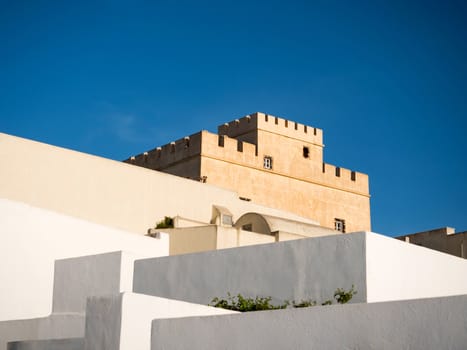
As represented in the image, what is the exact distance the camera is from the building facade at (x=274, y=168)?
3094 centimetres

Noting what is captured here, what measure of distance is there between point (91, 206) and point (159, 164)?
30.8 feet

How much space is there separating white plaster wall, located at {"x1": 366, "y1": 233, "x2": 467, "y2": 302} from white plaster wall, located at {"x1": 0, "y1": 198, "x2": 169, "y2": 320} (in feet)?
17.8

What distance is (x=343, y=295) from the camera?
12430mm

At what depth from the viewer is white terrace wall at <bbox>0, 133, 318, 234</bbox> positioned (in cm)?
2162

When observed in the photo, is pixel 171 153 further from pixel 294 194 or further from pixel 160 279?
pixel 160 279

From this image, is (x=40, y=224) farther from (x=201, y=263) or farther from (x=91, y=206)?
(x=91, y=206)

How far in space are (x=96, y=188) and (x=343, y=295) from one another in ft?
41.1

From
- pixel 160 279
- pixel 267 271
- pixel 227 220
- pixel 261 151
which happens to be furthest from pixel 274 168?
pixel 267 271

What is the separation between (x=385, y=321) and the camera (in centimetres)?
777

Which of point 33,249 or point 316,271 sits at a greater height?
point 33,249

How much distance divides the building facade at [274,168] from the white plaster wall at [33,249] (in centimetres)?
1295

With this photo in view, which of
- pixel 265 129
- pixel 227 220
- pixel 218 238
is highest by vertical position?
pixel 265 129

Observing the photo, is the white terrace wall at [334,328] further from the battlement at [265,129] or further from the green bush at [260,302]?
the battlement at [265,129]

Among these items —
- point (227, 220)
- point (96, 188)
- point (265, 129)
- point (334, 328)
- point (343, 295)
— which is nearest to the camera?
point (334, 328)
